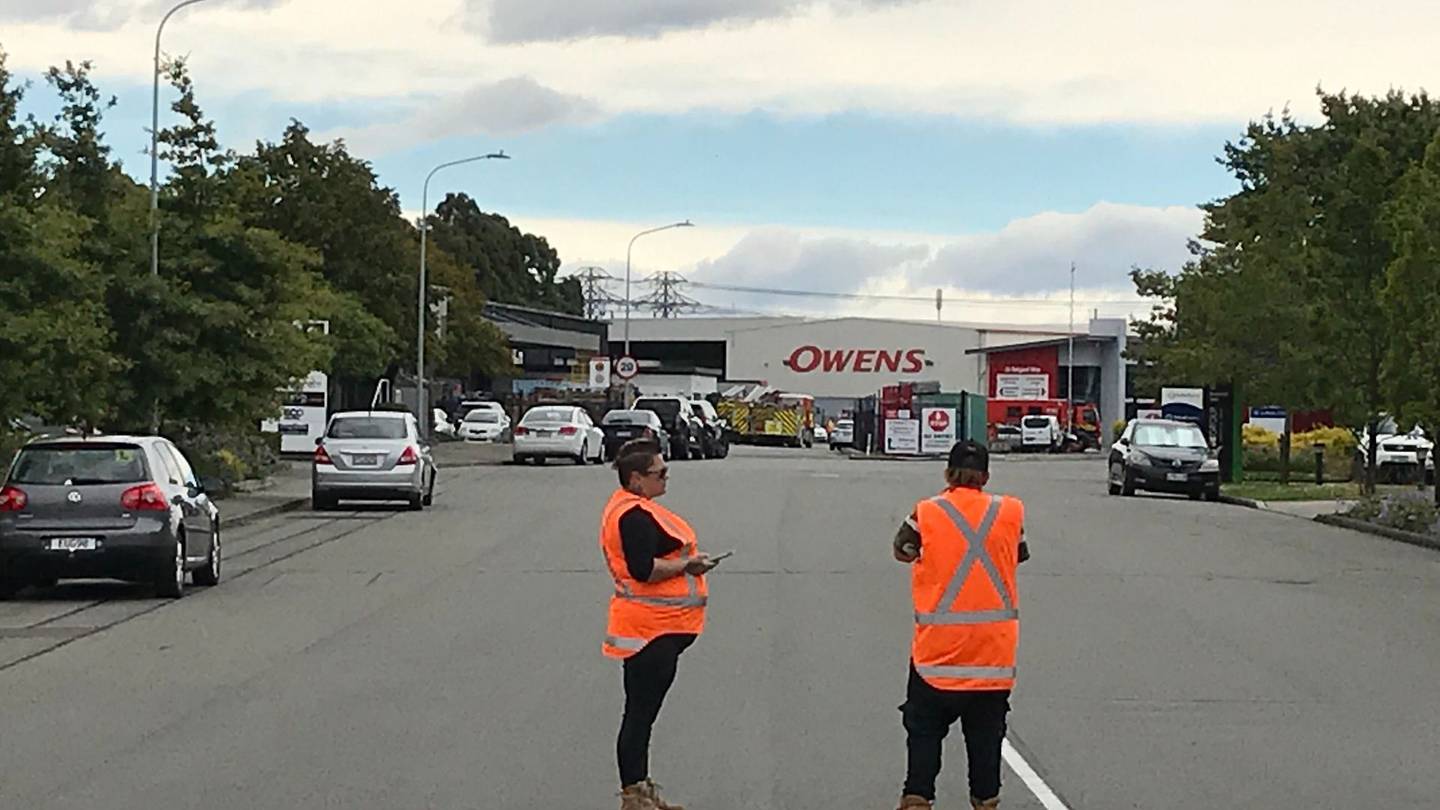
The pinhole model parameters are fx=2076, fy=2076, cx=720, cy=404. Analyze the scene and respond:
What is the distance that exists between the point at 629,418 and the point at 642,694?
44.4m

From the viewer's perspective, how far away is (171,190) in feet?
107

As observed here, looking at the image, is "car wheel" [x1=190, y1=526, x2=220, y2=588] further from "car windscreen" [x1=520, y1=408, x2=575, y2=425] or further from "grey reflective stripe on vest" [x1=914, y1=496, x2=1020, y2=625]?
"car windscreen" [x1=520, y1=408, x2=575, y2=425]

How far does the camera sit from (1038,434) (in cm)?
8350

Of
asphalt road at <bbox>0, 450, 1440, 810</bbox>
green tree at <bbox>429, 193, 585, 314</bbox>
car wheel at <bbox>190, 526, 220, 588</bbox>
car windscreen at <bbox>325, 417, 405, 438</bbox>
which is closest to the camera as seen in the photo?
asphalt road at <bbox>0, 450, 1440, 810</bbox>

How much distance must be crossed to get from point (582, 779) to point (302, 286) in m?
26.8

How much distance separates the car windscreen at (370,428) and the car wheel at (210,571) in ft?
40.4

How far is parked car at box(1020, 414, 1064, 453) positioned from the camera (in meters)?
83.4

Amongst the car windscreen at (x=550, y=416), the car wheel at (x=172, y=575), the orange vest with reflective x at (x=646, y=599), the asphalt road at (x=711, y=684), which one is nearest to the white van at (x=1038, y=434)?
the car windscreen at (x=550, y=416)

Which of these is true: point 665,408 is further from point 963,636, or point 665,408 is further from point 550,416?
point 963,636

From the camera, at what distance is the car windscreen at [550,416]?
50.8m

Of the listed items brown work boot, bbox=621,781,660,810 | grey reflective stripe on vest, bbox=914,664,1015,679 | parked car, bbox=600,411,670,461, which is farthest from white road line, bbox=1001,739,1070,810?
parked car, bbox=600,411,670,461

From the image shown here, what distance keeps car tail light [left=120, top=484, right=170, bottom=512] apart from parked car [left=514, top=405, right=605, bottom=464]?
32.1 metres

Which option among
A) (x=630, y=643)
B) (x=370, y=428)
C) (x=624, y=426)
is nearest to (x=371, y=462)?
(x=370, y=428)

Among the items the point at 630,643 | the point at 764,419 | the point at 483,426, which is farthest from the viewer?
the point at 764,419
